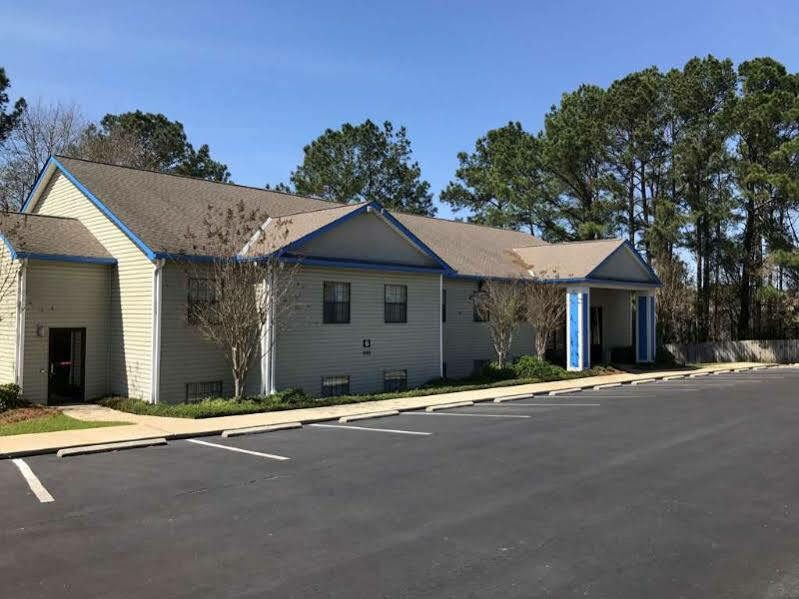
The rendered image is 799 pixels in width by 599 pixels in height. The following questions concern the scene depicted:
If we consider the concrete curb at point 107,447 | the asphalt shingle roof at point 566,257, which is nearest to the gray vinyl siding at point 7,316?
the concrete curb at point 107,447

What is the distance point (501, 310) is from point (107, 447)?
52.4ft

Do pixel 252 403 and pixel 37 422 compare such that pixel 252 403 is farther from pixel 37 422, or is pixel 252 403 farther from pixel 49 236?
pixel 49 236

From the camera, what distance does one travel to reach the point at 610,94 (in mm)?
42250

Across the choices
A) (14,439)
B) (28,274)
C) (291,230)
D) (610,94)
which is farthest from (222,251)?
(610,94)

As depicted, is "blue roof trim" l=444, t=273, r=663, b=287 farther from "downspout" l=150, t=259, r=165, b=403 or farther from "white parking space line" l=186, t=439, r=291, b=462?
"white parking space line" l=186, t=439, r=291, b=462

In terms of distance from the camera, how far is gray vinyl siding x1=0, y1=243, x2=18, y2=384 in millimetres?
17656

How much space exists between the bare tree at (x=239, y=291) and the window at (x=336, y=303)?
127 centimetres

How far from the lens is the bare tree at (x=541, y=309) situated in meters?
26.2

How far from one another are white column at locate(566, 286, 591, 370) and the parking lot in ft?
46.3

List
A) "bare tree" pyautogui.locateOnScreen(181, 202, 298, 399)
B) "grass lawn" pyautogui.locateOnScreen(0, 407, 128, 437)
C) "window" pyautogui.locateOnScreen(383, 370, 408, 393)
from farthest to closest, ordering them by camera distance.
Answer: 1. "window" pyautogui.locateOnScreen(383, 370, 408, 393)
2. "bare tree" pyautogui.locateOnScreen(181, 202, 298, 399)
3. "grass lawn" pyautogui.locateOnScreen(0, 407, 128, 437)

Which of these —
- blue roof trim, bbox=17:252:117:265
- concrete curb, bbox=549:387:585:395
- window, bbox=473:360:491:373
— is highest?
blue roof trim, bbox=17:252:117:265

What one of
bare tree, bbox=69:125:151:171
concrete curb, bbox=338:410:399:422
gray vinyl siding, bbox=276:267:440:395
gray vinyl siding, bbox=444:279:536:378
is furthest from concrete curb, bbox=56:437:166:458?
bare tree, bbox=69:125:151:171

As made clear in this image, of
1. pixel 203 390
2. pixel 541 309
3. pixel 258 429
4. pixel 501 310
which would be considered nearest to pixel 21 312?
pixel 203 390

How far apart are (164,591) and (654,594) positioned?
4.09 metres
